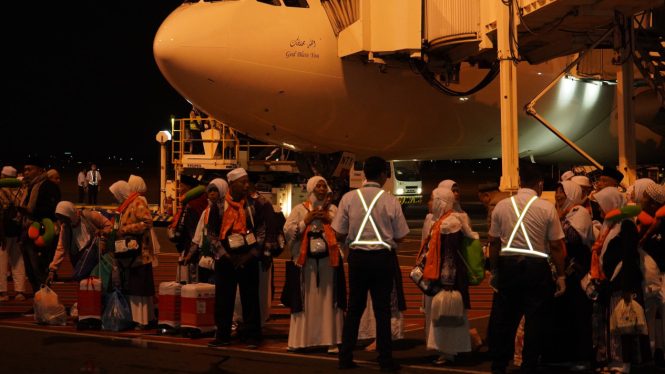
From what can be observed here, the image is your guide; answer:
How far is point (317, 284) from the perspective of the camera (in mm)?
7867

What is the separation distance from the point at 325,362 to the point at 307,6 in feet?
26.2

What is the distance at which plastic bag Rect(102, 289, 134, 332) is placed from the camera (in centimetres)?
905

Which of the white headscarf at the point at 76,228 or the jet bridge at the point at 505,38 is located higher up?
the jet bridge at the point at 505,38

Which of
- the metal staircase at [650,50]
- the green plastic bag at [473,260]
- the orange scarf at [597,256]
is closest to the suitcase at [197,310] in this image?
the green plastic bag at [473,260]

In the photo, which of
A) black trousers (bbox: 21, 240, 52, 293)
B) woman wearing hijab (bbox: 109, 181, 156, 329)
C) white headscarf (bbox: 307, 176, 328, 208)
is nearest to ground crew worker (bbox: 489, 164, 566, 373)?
white headscarf (bbox: 307, 176, 328, 208)

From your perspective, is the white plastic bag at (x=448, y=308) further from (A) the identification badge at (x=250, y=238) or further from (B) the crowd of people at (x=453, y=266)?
(A) the identification badge at (x=250, y=238)

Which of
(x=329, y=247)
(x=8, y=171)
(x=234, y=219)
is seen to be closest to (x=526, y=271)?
(x=329, y=247)

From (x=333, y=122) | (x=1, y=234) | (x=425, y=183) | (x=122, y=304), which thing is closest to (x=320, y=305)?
(x=122, y=304)

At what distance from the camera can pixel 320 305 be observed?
7.86 m

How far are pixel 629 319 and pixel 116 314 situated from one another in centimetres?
541

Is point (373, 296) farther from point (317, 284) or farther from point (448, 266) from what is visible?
point (317, 284)

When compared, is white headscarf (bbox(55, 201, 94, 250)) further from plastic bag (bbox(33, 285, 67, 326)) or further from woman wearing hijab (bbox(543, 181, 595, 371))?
woman wearing hijab (bbox(543, 181, 595, 371))

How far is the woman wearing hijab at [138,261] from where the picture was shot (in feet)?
29.7

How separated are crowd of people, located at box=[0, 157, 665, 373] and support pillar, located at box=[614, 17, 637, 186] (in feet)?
8.89
